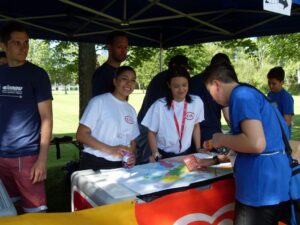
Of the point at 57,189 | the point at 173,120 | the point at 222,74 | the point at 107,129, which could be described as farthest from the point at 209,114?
the point at 57,189

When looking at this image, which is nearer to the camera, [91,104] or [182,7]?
[91,104]

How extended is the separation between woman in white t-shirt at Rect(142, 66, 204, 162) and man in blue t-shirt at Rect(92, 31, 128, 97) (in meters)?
0.56

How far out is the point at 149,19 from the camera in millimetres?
4242

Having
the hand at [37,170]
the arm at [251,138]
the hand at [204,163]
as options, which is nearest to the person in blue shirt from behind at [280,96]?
the hand at [204,163]

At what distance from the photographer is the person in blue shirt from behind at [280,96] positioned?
475 cm

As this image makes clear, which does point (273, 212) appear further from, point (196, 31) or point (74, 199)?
point (196, 31)

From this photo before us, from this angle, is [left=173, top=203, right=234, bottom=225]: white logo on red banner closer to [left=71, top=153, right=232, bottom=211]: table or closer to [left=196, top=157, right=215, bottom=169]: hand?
[left=71, top=153, right=232, bottom=211]: table

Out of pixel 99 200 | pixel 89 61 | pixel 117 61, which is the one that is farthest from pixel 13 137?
pixel 89 61

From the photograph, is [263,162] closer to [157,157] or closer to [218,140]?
[218,140]

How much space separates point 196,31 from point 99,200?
158 inches

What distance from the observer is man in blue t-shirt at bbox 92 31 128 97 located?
322 cm

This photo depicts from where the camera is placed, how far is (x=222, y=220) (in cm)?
202

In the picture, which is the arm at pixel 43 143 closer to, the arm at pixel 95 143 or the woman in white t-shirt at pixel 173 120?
the arm at pixel 95 143

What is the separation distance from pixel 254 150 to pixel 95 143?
45.4 inches
